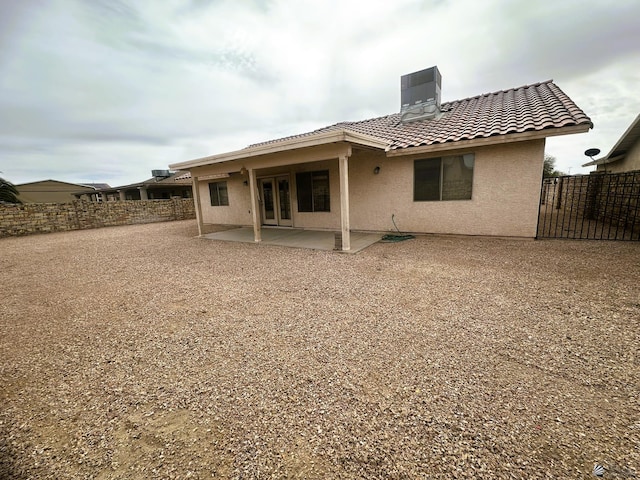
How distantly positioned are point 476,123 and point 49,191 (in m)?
42.6

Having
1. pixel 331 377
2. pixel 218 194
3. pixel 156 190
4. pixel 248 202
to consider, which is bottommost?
pixel 331 377

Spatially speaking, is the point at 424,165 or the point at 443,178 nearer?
the point at 443,178

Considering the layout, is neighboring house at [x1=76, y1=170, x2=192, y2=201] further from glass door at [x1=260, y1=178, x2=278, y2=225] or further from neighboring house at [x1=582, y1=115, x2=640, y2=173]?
neighboring house at [x1=582, y1=115, x2=640, y2=173]

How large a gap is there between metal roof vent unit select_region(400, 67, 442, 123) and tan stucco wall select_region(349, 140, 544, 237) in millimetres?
2655

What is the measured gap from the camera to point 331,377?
207 cm

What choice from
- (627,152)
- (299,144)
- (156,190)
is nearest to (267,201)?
(299,144)

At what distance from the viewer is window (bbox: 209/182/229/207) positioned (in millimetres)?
12789

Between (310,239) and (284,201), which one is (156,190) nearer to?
(284,201)

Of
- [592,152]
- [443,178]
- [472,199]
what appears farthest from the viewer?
[592,152]

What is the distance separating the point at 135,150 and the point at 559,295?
37.7 metres

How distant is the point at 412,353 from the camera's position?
2.33 meters

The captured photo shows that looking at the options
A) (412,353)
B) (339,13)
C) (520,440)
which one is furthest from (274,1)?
(520,440)

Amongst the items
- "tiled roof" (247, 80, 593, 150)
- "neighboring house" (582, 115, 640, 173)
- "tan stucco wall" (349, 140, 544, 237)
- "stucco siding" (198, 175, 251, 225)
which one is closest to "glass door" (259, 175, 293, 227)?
"stucco siding" (198, 175, 251, 225)

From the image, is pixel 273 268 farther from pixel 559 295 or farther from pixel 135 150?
pixel 135 150
